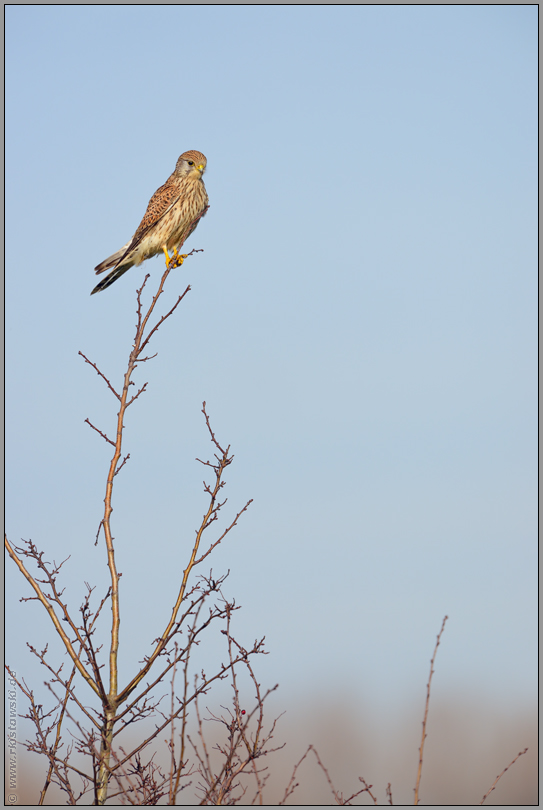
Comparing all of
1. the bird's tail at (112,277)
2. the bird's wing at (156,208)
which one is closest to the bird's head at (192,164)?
the bird's wing at (156,208)

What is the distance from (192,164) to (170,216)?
2.12ft

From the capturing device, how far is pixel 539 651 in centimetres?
367

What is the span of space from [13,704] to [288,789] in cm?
127

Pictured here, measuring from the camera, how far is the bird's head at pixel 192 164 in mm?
6492

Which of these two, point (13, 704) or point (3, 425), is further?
point (3, 425)

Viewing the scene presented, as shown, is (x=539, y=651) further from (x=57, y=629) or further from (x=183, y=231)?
(x=183, y=231)

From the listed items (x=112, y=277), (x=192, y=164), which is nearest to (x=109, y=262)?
(x=112, y=277)

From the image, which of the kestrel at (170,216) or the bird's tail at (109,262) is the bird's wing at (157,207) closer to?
the kestrel at (170,216)

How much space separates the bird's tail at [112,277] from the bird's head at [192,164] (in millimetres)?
1179

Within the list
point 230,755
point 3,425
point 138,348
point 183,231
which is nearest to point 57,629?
point 230,755

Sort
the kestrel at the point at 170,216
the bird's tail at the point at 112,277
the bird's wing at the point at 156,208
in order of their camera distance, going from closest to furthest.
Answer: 1. the bird's tail at the point at 112,277
2. the kestrel at the point at 170,216
3. the bird's wing at the point at 156,208

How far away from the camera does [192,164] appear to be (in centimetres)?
656

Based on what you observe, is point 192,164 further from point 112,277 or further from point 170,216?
point 112,277

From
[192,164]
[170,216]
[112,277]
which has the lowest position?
[112,277]
